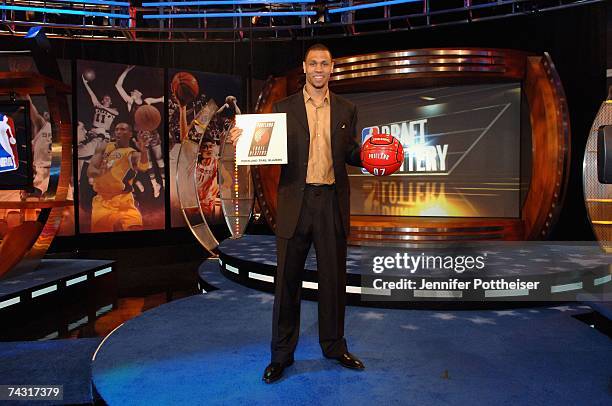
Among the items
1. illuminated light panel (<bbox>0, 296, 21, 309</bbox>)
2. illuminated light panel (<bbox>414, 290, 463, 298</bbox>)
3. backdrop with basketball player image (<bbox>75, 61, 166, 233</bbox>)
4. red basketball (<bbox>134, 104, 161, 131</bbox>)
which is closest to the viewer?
illuminated light panel (<bbox>414, 290, 463, 298</bbox>)

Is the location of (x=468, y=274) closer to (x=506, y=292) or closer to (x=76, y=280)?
(x=506, y=292)

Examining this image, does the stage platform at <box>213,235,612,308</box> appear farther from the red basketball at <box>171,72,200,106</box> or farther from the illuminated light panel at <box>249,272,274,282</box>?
the red basketball at <box>171,72,200,106</box>

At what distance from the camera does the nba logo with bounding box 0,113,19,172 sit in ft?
16.3

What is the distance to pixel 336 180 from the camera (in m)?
2.37

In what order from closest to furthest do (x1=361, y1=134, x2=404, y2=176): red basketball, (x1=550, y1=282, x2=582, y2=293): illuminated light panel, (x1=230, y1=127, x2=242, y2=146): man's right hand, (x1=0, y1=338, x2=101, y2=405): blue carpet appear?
1. (x1=361, y1=134, x2=404, y2=176): red basketball
2. (x1=230, y1=127, x2=242, y2=146): man's right hand
3. (x1=0, y1=338, x2=101, y2=405): blue carpet
4. (x1=550, y1=282, x2=582, y2=293): illuminated light panel

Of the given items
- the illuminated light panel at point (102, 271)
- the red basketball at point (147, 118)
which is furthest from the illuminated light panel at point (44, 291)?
the red basketball at point (147, 118)

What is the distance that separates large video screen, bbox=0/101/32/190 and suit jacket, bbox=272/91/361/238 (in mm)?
3734

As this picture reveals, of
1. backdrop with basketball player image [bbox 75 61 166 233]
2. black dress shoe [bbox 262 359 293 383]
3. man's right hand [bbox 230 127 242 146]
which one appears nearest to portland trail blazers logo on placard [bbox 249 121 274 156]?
man's right hand [bbox 230 127 242 146]

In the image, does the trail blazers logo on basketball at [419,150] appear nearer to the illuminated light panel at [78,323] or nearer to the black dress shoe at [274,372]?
the illuminated light panel at [78,323]

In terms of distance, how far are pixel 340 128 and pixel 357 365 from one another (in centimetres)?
111

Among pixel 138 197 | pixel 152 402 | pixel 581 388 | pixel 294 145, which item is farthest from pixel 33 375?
pixel 138 197

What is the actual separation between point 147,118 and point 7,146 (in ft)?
10.4

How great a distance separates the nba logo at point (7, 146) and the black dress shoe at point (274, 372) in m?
4.02

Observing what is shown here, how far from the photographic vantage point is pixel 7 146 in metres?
5.02
